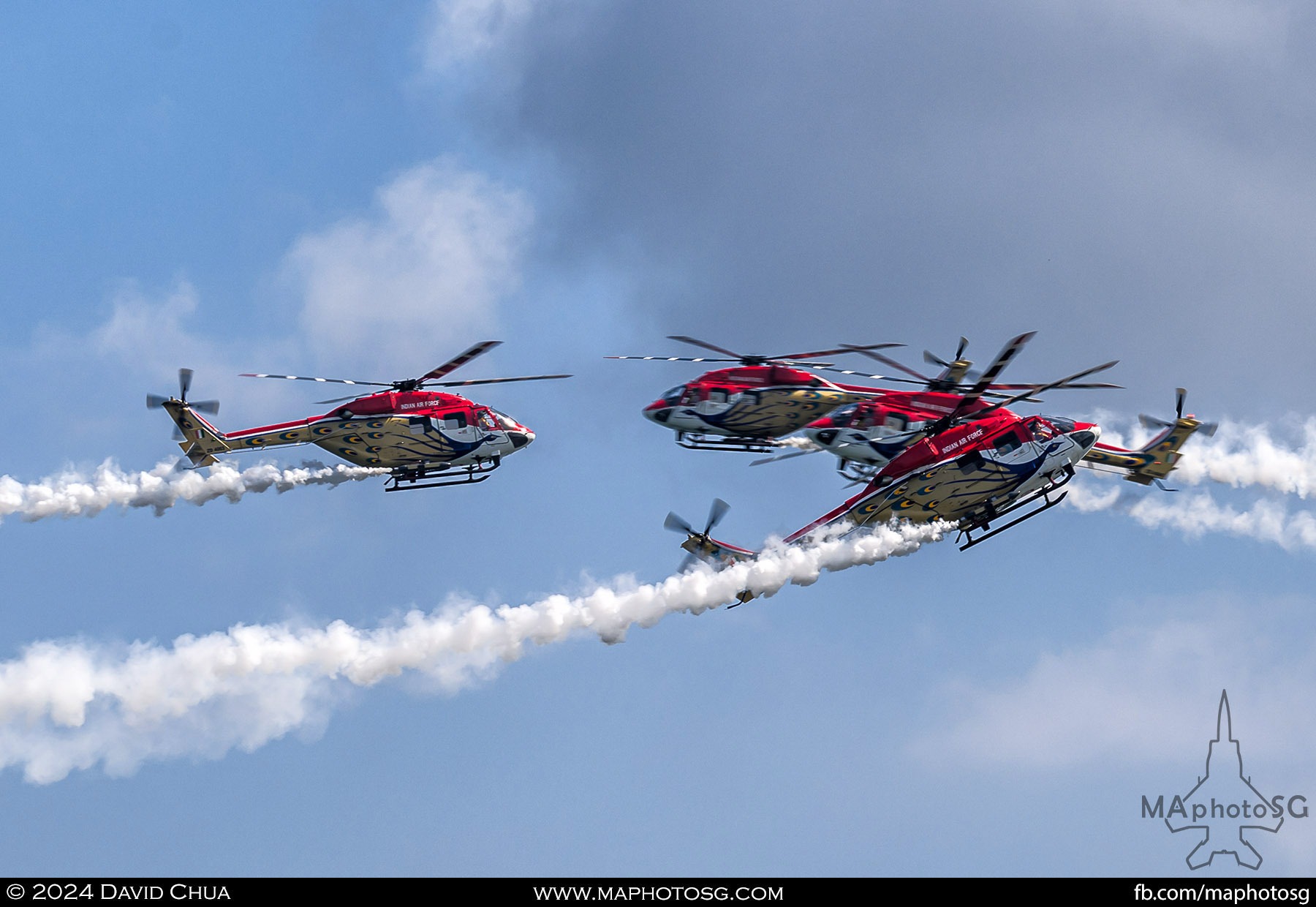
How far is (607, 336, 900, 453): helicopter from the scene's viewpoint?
208ft

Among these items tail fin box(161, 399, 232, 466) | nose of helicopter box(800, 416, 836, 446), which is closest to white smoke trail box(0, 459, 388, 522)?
tail fin box(161, 399, 232, 466)

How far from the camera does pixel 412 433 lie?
64.8 m

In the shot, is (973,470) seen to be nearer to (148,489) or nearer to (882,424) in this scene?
(882,424)

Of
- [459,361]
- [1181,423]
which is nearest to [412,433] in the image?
[459,361]

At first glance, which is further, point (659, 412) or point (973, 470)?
point (659, 412)

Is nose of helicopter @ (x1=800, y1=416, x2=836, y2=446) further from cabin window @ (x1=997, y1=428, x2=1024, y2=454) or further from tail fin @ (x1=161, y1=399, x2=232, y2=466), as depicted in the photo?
tail fin @ (x1=161, y1=399, x2=232, y2=466)

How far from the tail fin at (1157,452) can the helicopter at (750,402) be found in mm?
9936

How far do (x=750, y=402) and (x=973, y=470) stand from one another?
11049 millimetres

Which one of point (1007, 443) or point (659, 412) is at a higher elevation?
point (659, 412)
